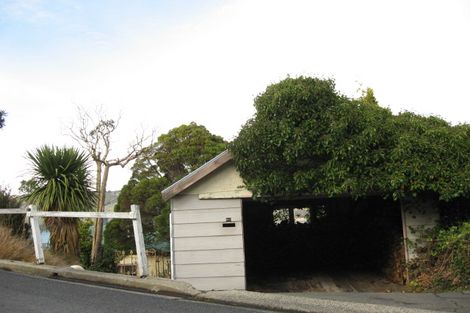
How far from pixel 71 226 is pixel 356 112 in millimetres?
7755

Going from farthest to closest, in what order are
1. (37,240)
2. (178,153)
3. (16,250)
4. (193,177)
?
(178,153)
(193,177)
(16,250)
(37,240)

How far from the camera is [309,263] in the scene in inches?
662

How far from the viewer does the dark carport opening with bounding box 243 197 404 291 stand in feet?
41.9

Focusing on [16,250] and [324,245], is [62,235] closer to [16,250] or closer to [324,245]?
[16,250]

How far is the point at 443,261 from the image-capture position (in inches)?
404

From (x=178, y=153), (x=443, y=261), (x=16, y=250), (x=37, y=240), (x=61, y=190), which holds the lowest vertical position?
(x=443, y=261)

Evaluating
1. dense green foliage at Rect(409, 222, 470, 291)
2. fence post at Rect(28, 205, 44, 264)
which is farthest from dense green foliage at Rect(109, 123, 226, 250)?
dense green foliage at Rect(409, 222, 470, 291)

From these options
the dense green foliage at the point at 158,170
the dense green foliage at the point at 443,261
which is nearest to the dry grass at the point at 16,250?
the dense green foliage at the point at 443,261

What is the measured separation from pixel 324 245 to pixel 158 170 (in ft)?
41.5

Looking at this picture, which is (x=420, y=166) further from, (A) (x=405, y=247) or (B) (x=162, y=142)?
(B) (x=162, y=142)

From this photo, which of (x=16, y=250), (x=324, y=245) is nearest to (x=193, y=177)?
(x=16, y=250)

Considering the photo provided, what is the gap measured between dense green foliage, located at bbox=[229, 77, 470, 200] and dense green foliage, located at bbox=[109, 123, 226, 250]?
15504mm

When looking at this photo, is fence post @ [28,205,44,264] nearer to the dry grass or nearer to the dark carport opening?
the dry grass

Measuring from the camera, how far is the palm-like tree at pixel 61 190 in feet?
41.5
